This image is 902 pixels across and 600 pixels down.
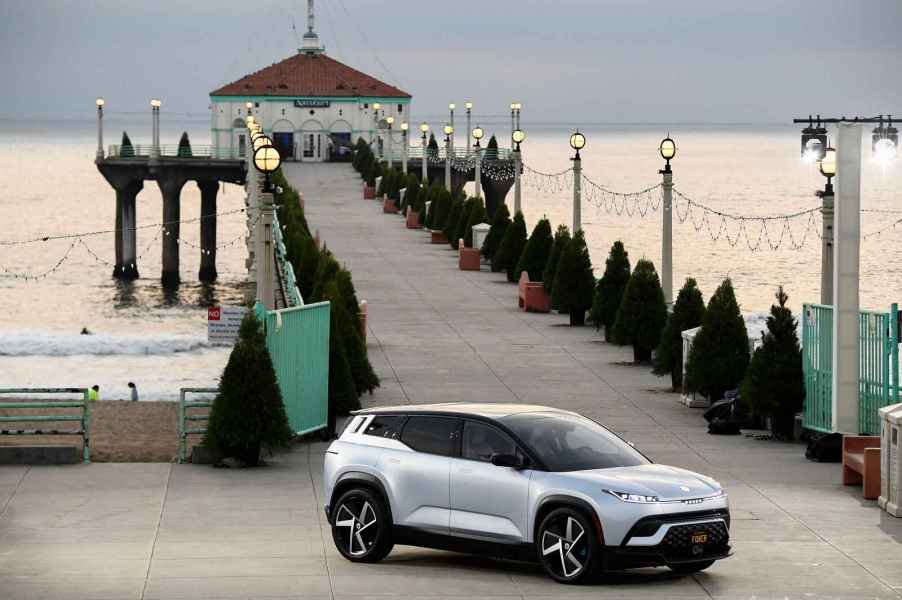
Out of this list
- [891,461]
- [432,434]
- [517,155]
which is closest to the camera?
[432,434]

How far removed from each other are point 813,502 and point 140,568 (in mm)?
7228

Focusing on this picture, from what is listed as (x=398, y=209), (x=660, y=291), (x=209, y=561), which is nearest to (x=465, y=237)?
(x=398, y=209)

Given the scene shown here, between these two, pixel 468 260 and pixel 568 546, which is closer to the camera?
pixel 568 546

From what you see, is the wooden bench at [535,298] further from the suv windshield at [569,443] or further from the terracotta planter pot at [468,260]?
the suv windshield at [569,443]

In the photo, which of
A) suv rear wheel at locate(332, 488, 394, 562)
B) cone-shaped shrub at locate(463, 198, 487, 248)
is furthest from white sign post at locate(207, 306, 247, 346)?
cone-shaped shrub at locate(463, 198, 487, 248)

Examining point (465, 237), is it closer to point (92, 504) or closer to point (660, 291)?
point (660, 291)

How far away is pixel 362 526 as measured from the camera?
14789mm

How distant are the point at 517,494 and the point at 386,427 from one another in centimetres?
152

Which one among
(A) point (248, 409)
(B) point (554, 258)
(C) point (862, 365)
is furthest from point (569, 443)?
(B) point (554, 258)

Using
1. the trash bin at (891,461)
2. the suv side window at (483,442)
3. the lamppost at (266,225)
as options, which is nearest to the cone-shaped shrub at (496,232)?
the lamppost at (266,225)

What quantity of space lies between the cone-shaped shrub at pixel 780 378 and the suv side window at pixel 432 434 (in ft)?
31.8

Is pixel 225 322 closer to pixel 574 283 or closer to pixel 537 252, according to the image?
pixel 574 283

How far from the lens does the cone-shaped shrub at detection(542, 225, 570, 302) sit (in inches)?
1617

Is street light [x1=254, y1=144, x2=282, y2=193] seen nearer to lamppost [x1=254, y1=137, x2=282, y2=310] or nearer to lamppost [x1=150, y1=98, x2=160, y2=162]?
lamppost [x1=254, y1=137, x2=282, y2=310]
